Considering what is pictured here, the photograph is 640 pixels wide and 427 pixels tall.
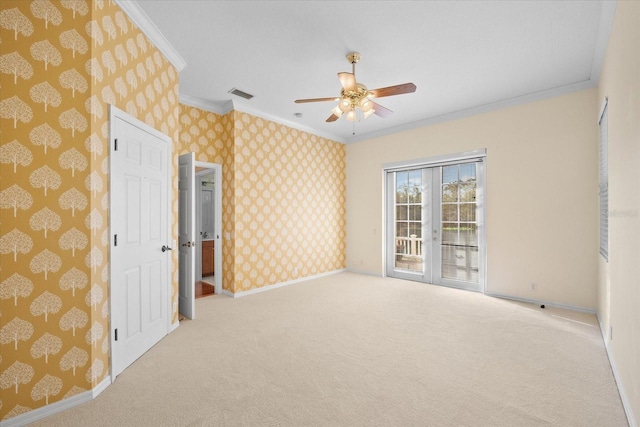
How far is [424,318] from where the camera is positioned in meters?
3.69

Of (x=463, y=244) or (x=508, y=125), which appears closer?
(x=508, y=125)

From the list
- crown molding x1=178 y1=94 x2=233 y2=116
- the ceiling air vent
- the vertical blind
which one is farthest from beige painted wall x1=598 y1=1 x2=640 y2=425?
crown molding x1=178 y1=94 x2=233 y2=116

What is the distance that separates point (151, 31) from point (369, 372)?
3.84 meters

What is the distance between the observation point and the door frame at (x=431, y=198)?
15.9 ft

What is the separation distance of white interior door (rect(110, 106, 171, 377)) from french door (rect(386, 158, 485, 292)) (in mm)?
4442

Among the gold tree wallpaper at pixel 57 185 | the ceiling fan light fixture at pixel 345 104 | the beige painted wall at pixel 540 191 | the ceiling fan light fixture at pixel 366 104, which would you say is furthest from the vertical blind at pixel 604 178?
the gold tree wallpaper at pixel 57 185

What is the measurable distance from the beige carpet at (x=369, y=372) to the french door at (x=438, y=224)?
52.9 inches

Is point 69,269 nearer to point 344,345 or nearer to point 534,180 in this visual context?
point 344,345

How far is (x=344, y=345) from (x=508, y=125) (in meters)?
4.21

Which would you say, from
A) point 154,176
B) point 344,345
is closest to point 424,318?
point 344,345

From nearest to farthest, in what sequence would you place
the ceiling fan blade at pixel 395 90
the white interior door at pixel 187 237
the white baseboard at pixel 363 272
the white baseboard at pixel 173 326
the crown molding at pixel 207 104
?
the ceiling fan blade at pixel 395 90 < the white baseboard at pixel 173 326 < the white interior door at pixel 187 237 < the crown molding at pixel 207 104 < the white baseboard at pixel 363 272

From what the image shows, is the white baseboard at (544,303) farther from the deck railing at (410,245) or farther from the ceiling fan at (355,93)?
the ceiling fan at (355,93)

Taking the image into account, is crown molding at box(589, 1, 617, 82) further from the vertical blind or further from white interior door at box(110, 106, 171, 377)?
white interior door at box(110, 106, 171, 377)

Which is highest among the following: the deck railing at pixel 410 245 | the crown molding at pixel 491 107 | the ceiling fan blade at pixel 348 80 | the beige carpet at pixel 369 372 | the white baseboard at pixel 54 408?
the crown molding at pixel 491 107
